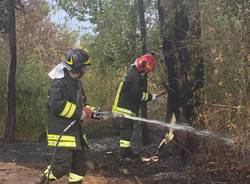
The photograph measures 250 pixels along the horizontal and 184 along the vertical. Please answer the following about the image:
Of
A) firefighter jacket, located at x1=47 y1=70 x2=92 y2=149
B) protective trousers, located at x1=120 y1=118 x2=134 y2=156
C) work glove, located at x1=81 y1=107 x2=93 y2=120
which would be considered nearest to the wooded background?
protective trousers, located at x1=120 y1=118 x2=134 y2=156

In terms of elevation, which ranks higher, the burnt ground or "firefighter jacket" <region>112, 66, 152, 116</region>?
"firefighter jacket" <region>112, 66, 152, 116</region>

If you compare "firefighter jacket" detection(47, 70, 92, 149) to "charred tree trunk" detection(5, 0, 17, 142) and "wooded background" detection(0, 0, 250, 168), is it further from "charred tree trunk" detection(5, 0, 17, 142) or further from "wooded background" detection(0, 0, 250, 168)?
"charred tree trunk" detection(5, 0, 17, 142)

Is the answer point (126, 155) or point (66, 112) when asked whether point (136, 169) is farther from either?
point (66, 112)

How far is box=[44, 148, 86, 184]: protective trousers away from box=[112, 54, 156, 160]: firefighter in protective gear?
263 centimetres

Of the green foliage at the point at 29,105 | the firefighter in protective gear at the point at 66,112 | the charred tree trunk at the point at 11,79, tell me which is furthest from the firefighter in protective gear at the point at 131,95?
the green foliage at the point at 29,105

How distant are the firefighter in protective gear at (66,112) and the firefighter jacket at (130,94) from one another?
2.68m

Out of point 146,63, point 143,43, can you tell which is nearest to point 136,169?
point 146,63

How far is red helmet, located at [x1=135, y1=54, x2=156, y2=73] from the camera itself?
8.38m

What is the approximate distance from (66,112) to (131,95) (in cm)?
304

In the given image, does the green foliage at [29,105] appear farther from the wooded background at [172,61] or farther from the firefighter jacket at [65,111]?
the firefighter jacket at [65,111]

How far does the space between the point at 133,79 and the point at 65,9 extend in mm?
7831

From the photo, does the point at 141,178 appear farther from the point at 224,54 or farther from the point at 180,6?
the point at 180,6

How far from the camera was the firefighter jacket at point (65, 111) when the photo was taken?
18.5 ft

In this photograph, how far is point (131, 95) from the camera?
8.59 metres
